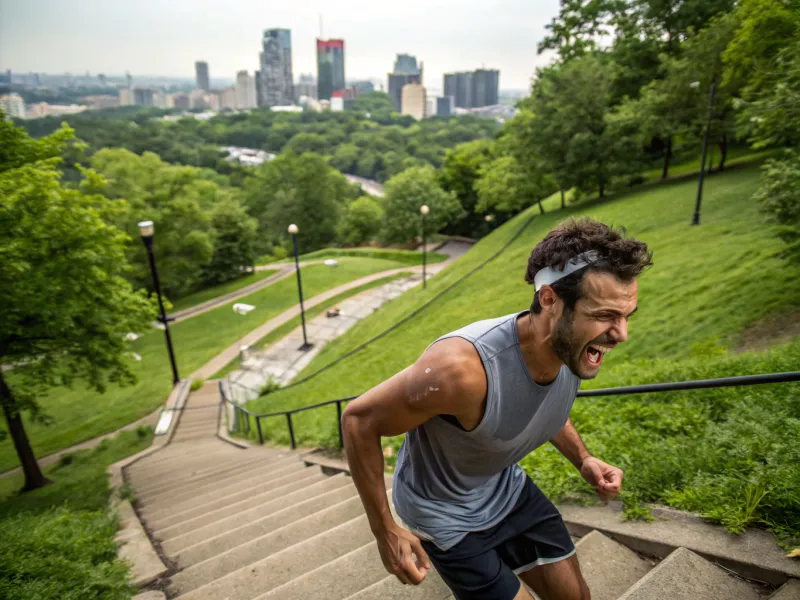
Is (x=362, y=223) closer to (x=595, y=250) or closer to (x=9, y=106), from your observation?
(x=9, y=106)

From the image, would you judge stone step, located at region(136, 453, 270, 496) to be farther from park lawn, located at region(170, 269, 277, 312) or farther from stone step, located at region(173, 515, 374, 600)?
park lawn, located at region(170, 269, 277, 312)

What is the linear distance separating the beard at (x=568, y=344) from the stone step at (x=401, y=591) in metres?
1.66

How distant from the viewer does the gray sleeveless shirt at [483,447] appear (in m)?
1.88

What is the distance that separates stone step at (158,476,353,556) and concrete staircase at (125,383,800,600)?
1 cm

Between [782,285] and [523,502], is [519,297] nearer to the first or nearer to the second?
Result: [782,285]

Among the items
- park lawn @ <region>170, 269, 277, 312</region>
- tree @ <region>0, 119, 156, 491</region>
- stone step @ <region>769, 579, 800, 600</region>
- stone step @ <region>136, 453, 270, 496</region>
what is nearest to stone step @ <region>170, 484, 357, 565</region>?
stone step @ <region>136, 453, 270, 496</region>

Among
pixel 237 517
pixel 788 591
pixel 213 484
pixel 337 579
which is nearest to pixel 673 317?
pixel 788 591

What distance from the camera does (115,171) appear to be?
29.0 metres

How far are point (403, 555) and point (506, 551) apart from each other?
2.09ft

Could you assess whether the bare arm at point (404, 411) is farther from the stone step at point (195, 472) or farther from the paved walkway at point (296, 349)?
the paved walkway at point (296, 349)

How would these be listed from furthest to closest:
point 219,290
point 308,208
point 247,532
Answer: point 308,208 < point 219,290 < point 247,532

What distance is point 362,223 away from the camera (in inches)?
1861

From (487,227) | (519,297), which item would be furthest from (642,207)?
(487,227)

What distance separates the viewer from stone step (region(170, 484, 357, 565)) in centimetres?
421
